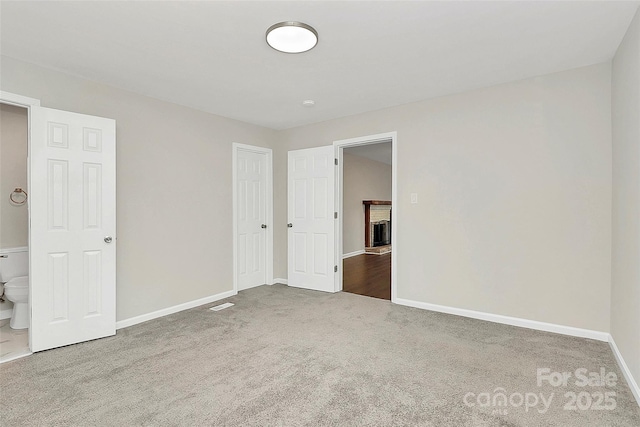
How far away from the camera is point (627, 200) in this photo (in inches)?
87.8

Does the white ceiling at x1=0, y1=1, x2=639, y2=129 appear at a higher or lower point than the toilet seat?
higher

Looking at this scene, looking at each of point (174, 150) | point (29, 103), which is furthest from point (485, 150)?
point (29, 103)

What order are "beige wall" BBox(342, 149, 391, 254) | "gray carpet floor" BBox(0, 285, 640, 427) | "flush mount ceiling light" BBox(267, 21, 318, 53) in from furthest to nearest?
"beige wall" BBox(342, 149, 391, 254) → "flush mount ceiling light" BBox(267, 21, 318, 53) → "gray carpet floor" BBox(0, 285, 640, 427)

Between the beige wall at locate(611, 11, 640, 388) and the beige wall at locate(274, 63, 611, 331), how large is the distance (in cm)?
17

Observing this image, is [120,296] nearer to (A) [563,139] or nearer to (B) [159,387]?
(B) [159,387]

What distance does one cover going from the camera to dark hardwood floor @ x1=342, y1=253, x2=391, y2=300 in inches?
178

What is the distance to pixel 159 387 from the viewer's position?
210cm

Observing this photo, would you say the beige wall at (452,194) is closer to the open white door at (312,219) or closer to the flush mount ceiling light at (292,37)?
the open white door at (312,219)

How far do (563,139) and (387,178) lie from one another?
20.8ft

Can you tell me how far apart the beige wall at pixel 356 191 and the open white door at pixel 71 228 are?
4752 mm

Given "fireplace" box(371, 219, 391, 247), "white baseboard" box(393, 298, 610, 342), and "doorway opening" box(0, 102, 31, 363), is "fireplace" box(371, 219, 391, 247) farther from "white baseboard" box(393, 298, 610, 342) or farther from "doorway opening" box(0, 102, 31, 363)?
"doorway opening" box(0, 102, 31, 363)

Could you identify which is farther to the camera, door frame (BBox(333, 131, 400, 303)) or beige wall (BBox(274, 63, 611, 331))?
door frame (BBox(333, 131, 400, 303))

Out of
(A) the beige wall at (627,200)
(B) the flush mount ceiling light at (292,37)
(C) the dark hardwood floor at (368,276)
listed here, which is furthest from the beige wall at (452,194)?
Answer: (B) the flush mount ceiling light at (292,37)

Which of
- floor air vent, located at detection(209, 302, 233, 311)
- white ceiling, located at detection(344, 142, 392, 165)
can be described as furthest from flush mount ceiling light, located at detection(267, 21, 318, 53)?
white ceiling, located at detection(344, 142, 392, 165)
